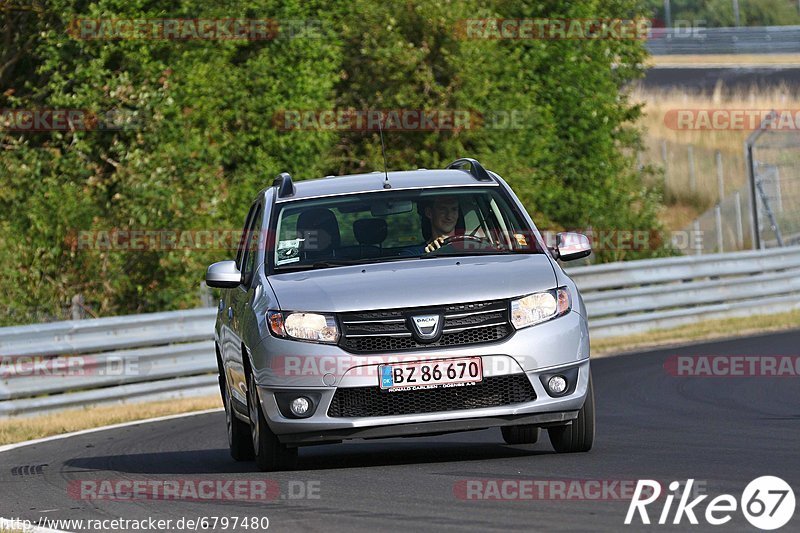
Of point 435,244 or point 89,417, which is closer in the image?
point 435,244

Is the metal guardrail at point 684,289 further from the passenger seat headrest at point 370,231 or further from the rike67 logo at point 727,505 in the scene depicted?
the rike67 logo at point 727,505

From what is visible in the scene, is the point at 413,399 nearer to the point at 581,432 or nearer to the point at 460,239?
the point at 581,432

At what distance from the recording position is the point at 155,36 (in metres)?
24.5

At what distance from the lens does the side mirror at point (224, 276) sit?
972cm

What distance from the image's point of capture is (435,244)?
9.57 metres

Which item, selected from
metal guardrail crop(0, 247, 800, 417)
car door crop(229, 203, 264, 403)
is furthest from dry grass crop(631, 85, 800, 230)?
car door crop(229, 203, 264, 403)

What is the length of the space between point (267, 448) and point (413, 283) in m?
1.26

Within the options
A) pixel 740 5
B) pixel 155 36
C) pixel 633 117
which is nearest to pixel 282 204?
pixel 155 36

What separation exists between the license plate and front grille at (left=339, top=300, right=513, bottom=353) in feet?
0.30

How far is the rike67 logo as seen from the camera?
6312 millimetres

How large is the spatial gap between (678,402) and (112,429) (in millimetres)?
4841

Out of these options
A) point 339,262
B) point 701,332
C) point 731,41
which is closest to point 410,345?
point 339,262

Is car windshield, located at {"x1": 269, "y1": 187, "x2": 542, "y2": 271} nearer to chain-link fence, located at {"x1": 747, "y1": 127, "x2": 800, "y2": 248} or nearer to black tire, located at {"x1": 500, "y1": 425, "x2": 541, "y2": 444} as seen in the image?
black tire, located at {"x1": 500, "y1": 425, "x2": 541, "y2": 444}

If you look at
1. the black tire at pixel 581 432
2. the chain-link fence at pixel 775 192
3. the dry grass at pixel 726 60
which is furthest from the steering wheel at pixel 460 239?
the dry grass at pixel 726 60
